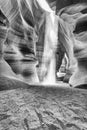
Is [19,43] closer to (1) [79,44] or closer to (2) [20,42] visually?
(2) [20,42]

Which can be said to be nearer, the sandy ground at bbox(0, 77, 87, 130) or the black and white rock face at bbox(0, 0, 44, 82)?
the sandy ground at bbox(0, 77, 87, 130)

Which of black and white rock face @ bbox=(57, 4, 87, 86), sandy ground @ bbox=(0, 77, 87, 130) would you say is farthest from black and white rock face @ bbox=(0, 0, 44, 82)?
sandy ground @ bbox=(0, 77, 87, 130)

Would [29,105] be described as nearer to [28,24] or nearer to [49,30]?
[28,24]

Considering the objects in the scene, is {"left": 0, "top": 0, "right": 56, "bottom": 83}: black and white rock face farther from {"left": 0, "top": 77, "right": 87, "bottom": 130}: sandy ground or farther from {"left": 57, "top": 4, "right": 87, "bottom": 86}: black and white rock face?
{"left": 0, "top": 77, "right": 87, "bottom": 130}: sandy ground

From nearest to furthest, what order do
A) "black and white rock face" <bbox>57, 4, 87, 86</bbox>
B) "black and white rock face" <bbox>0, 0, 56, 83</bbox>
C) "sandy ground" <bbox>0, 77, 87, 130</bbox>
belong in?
"sandy ground" <bbox>0, 77, 87, 130</bbox>
"black and white rock face" <bbox>57, 4, 87, 86</bbox>
"black and white rock face" <bbox>0, 0, 56, 83</bbox>

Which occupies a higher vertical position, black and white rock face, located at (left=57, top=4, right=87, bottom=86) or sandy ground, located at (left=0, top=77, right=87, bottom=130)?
black and white rock face, located at (left=57, top=4, right=87, bottom=86)

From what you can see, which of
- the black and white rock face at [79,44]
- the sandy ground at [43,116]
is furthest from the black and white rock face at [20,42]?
the sandy ground at [43,116]

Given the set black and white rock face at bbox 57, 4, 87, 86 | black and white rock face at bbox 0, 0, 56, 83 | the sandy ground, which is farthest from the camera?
black and white rock face at bbox 0, 0, 56, 83

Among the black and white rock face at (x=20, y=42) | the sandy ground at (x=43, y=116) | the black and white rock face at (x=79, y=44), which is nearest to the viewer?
the sandy ground at (x=43, y=116)

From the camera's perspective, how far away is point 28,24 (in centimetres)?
908

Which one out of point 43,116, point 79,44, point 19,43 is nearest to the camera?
point 43,116

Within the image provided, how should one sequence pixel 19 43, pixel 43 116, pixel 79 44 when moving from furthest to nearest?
pixel 19 43
pixel 79 44
pixel 43 116

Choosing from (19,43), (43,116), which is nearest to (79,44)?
(19,43)

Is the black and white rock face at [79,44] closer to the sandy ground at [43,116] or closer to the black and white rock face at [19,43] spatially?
the sandy ground at [43,116]
